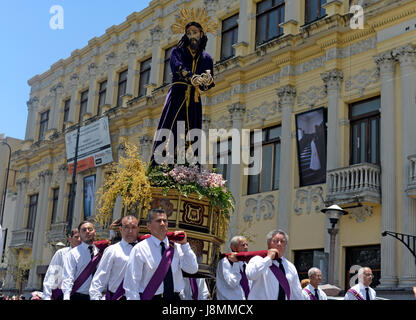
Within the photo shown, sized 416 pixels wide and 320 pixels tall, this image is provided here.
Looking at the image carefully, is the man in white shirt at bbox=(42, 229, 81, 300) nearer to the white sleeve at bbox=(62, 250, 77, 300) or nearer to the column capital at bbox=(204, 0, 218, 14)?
the white sleeve at bbox=(62, 250, 77, 300)

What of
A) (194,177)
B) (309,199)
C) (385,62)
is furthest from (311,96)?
(194,177)

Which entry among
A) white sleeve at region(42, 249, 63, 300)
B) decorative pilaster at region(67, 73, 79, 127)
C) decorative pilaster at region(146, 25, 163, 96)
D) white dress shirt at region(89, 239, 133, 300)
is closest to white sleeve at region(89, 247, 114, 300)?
white dress shirt at region(89, 239, 133, 300)

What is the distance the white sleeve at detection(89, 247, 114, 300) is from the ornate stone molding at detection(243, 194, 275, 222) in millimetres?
13852

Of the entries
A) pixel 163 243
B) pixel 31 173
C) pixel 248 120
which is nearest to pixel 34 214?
pixel 31 173

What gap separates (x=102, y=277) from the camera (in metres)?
6.29

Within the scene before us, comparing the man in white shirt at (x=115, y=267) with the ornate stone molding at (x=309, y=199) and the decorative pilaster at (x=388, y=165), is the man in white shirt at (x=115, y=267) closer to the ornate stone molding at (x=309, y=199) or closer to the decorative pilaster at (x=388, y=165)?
the decorative pilaster at (x=388, y=165)

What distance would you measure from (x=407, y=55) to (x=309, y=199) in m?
5.26

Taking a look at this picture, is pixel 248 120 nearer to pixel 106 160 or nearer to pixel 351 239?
pixel 351 239

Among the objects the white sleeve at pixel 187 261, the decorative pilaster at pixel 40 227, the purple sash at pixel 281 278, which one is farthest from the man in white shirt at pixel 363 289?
the decorative pilaster at pixel 40 227

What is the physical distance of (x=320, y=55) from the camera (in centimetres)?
1961

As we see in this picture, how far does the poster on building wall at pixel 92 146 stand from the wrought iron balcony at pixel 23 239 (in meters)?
5.89

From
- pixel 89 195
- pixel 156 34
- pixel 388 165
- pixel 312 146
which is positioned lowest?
pixel 388 165

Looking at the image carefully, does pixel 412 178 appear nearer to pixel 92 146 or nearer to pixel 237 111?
pixel 237 111

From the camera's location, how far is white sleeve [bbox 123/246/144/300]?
5.45 metres
